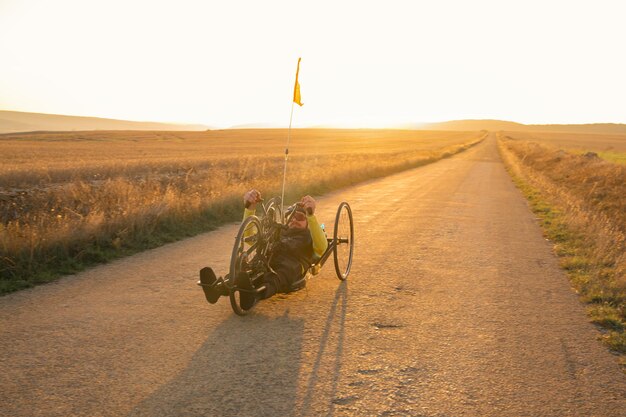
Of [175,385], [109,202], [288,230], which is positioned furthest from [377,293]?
[109,202]

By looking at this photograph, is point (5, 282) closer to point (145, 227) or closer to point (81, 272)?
point (81, 272)

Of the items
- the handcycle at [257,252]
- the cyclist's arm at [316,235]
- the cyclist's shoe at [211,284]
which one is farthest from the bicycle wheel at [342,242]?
the cyclist's shoe at [211,284]

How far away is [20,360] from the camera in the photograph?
411 centimetres

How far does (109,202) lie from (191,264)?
4.94m

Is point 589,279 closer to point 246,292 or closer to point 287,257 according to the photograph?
point 287,257

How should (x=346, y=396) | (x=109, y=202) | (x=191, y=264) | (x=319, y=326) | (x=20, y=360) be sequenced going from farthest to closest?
(x=109, y=202), (x=191, y=264), (x=319, y=326), (x=20, y=360), (x=346, y=396)

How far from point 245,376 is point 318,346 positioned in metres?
0.88

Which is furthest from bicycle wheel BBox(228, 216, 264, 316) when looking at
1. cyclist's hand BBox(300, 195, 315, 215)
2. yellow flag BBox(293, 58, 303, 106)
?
yellow flag BBox(293, 58, 303, 106)

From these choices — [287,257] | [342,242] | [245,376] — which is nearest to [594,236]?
[342,242]

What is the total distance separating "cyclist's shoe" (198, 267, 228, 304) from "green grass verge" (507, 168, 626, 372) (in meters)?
3.84

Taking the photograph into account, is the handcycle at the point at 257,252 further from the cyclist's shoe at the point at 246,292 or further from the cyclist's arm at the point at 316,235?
the cyclist's arm at the point at 316,235

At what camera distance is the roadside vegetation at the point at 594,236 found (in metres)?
5.73

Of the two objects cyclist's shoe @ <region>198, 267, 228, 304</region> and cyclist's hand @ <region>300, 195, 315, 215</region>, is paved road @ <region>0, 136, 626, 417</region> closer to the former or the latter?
cyclist's shoe @ <region>198, 267, 228, 304</region>

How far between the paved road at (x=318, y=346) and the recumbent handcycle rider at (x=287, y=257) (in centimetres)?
28
